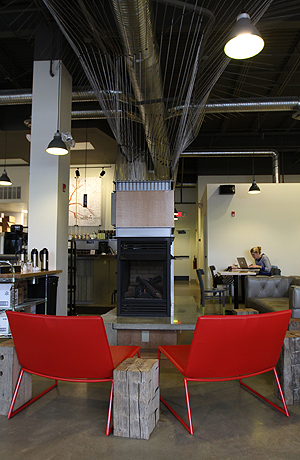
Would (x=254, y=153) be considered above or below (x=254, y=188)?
above

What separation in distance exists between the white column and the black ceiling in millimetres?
533

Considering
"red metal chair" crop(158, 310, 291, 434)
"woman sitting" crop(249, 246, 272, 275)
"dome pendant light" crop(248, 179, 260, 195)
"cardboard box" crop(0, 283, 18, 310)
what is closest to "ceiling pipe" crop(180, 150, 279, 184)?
"dome pendant light" crop(248, 179, 260, 195)

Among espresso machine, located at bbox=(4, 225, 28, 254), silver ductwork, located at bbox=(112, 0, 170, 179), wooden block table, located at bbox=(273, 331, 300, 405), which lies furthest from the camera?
espresso machine, located at bbox=(4, 225, 28, 254)

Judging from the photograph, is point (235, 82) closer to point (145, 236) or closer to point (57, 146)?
point (57, 146)

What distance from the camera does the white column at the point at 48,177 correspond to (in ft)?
16.6

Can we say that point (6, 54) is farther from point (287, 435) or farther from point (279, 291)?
point (287, 435)

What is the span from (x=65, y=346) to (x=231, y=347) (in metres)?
1.05

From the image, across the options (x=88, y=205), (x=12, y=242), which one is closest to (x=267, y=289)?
(x=12, y=242)

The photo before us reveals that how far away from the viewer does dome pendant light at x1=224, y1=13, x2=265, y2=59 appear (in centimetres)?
273

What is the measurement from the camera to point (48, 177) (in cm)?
510

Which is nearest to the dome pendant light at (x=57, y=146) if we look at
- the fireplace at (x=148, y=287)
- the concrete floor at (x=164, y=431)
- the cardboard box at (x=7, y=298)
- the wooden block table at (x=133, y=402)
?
the fireplace at (x=148, y=287)

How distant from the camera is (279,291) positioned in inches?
228

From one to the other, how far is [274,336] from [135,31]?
10.6 feet

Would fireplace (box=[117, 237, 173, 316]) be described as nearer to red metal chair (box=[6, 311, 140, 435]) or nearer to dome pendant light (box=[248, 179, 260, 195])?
red metal chair (box=[6, 311, 140, 435])
